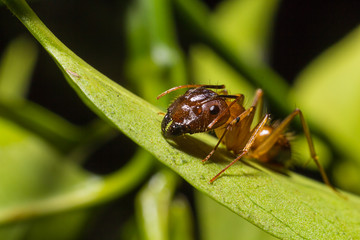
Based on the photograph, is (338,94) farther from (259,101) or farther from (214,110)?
(214,110)

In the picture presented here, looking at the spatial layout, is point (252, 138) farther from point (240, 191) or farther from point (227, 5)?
point (227, 5)

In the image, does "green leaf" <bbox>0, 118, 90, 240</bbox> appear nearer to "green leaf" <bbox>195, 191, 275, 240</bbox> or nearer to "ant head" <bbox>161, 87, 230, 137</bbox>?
"green leaf" <bbox>195, 191, 275, 240</bbox>

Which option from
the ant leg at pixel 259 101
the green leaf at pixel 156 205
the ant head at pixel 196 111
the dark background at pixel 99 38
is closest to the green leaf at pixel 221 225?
the green leaf at pixel 156 205

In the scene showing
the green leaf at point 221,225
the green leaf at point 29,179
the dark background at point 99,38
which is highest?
the dark background at point 99,38

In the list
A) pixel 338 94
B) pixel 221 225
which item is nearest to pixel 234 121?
pixel 221 225

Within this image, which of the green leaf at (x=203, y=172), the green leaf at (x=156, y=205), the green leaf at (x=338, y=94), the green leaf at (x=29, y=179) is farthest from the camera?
the green leaf at (x=338, y=94)

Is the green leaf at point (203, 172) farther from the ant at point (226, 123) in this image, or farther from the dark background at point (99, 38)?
the dark background at point (99, 38)

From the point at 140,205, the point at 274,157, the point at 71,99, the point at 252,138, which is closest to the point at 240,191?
the point at 252,138
